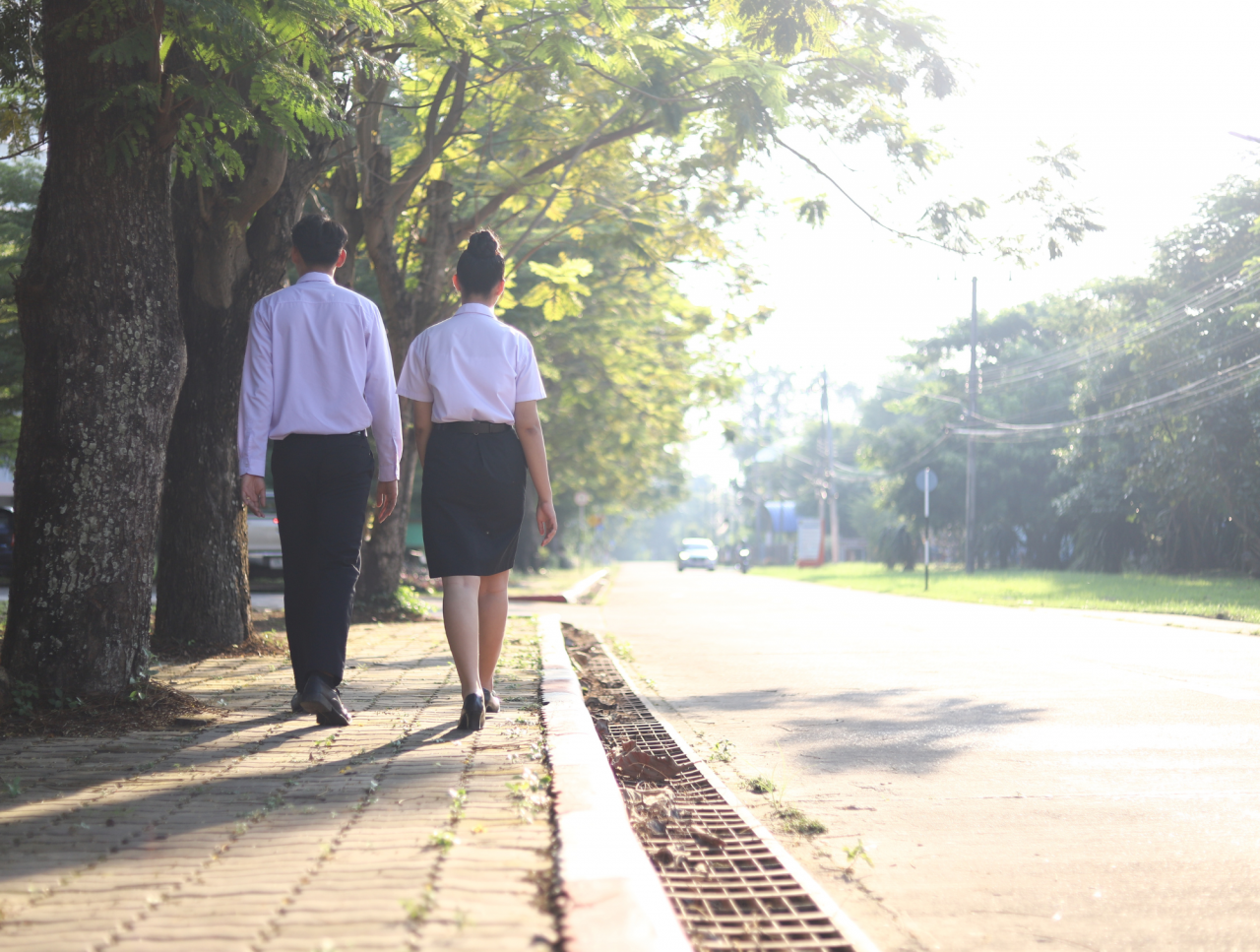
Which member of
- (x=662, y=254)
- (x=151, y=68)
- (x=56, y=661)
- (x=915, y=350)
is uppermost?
(x=915, y=350)

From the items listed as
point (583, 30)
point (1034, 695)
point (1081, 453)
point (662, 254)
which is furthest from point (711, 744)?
point (1081, 453)

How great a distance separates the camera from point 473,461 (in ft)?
16.5

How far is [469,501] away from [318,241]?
145 cm

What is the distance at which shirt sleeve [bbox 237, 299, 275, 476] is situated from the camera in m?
5.00

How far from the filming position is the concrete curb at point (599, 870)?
7.80 feet

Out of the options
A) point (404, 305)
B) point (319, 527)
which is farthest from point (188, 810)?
point (404, 305)

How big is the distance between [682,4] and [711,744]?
668 centimetres

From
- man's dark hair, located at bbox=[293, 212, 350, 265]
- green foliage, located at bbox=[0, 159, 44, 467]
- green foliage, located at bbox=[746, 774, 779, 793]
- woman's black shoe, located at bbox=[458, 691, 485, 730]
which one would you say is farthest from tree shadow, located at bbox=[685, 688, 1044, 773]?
green foliage, located at bbox=[0, 159, 44, 467]

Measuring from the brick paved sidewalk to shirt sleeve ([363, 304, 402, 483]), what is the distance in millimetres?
1183

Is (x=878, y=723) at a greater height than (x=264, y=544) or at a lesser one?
lesser

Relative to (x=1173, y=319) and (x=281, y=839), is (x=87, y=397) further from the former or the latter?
(x=1173, y=319)

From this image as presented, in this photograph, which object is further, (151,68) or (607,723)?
(607,723)

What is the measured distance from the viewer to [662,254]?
46.1ft

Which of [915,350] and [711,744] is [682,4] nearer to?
[711,744]
